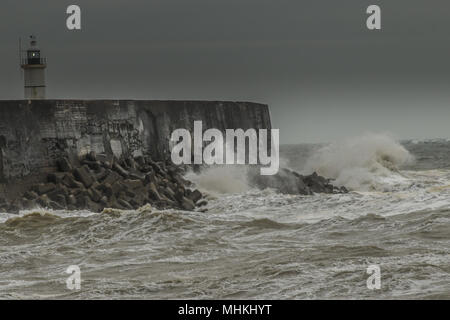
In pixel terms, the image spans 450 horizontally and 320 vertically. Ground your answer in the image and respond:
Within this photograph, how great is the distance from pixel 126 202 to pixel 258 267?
22.2 feet

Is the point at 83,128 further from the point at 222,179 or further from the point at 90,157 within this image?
the point at 222,179

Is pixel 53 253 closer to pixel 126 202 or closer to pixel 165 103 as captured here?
pixel 126 202

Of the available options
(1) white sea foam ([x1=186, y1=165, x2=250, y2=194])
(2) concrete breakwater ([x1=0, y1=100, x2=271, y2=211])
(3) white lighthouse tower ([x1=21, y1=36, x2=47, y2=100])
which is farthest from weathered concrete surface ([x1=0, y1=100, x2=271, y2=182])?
(3) white lighthouse tower ([x1=21, y1=36, x2=47, y2=100])

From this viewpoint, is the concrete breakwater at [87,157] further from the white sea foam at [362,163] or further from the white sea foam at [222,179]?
the white sea foam at [362,163]

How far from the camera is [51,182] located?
1753cm

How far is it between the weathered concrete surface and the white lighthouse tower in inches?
151

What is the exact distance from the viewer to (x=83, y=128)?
1862 centimetres

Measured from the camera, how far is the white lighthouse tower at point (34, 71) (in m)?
23.2

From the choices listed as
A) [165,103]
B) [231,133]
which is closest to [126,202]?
[165,103]

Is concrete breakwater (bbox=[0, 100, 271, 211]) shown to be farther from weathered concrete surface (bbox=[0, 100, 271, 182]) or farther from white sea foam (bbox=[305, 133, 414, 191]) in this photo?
white sea foam (bbox=[305, 133, 414, 191])

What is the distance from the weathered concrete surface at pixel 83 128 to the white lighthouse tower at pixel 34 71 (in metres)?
3.84

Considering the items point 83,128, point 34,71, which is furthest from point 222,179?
point 34,71

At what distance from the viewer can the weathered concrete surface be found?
1756 centimetres

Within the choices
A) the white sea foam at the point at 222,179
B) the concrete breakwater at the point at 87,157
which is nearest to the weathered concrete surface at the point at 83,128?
the concrete breakwater at the point at 87,157
